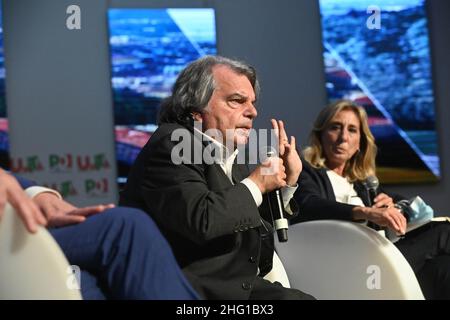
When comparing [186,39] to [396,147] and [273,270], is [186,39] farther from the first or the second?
[273,270]

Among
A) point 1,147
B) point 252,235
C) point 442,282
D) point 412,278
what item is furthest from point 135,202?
point 1,147

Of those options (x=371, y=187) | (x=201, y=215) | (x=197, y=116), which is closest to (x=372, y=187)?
(x=371, y=187)

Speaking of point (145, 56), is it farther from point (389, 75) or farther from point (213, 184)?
point (213, 184)

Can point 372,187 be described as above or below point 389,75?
below

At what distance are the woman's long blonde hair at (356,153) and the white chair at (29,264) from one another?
1.93 m

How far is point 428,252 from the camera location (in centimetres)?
292

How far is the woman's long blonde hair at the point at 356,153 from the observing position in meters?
3.22

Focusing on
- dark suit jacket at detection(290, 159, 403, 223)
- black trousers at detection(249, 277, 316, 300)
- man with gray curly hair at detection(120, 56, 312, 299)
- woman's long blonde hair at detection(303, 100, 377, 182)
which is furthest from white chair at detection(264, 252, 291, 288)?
woman's long blonde hair at detection(303, 100, 377, 182)

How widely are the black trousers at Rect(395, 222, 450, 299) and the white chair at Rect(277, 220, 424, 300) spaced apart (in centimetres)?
57

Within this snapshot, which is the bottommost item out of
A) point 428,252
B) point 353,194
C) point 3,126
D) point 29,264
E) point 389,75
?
point 428,252

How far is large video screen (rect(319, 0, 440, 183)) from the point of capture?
5293 millimetres

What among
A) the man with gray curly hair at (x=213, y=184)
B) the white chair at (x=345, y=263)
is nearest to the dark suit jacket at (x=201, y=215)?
the man with gray curly hair at (x=213, y=184)

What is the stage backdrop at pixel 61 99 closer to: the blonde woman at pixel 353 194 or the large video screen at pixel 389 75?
the large video screen at pixel 389 75

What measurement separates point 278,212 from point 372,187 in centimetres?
93
